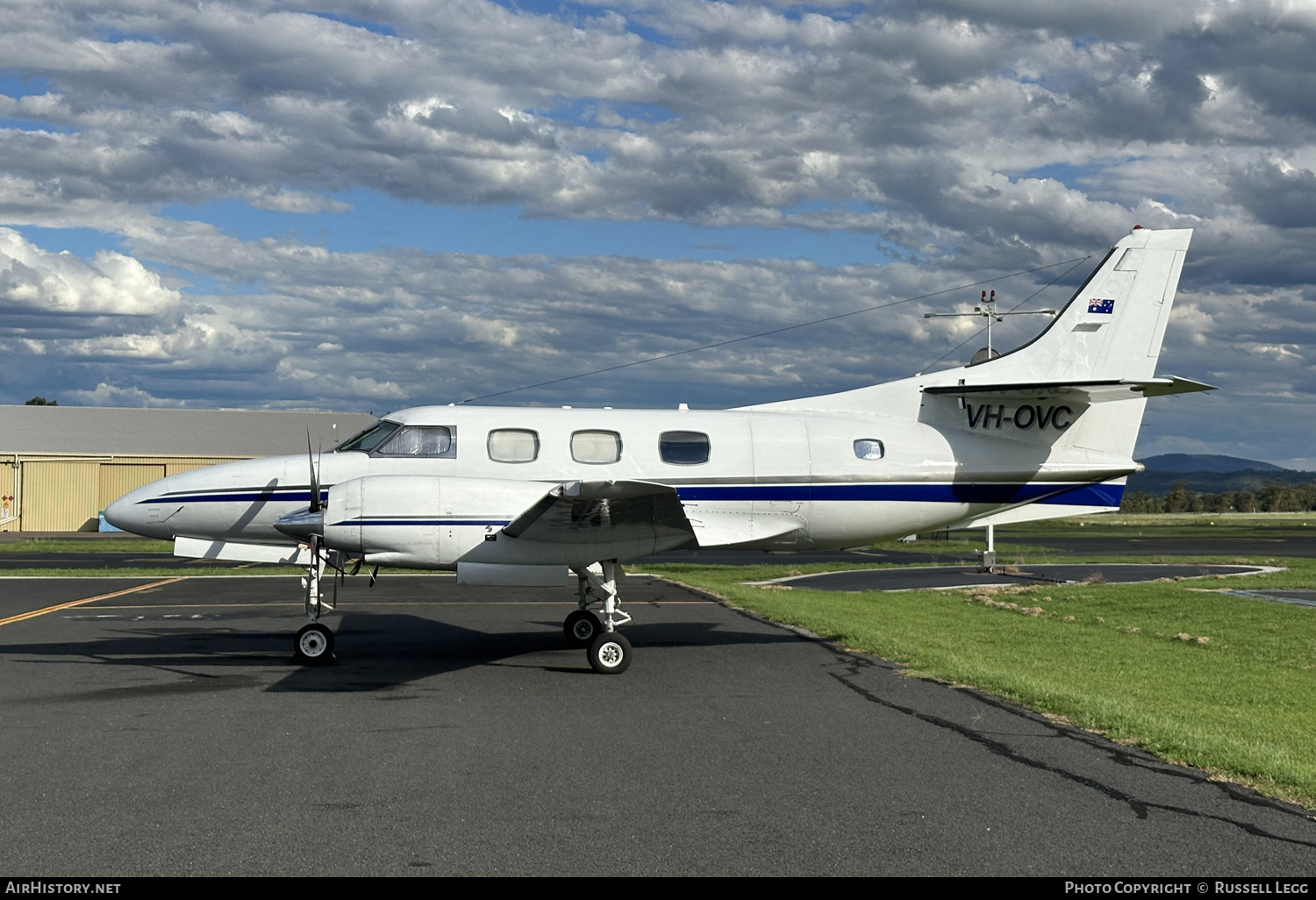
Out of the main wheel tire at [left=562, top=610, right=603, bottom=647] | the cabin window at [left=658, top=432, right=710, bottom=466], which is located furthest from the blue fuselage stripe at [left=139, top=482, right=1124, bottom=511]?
Result: the main wheel tire at [left=562, top=610, right=603, bottom=647]

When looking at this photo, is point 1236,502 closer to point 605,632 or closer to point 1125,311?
point 1125,311

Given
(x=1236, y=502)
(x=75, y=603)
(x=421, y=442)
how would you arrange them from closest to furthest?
(x=421, y=442), (x=75, y=603), (x=1236, y=502)

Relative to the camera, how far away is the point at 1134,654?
16641 millimetres

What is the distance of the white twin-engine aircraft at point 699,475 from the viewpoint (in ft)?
46.3

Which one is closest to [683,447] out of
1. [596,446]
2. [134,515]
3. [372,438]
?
[596,446]

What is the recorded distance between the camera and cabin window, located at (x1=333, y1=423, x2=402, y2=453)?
15.8m

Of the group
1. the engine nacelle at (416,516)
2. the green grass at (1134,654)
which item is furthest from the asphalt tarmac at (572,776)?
the engine nacelle at (416,516)

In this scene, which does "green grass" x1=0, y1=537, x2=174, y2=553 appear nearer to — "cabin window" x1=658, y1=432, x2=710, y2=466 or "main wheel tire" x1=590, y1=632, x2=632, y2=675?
"cabin window" x1=658, y1=432, x2=710, y2=466

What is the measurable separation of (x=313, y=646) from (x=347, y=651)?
148 centimetres

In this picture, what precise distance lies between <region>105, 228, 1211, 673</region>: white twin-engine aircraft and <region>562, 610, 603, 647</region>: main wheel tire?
0.10 ft

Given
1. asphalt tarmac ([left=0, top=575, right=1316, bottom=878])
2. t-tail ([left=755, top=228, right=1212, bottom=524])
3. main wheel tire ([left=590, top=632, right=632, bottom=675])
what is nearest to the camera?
asphalt tarmac ([left=0, top=575, right=1316, bottom=878])

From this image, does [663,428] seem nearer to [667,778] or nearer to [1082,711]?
[1082,711]

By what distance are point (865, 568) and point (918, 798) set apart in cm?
2700

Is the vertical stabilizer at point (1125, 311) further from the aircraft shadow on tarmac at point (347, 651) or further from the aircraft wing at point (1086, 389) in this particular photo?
the aircraft shadow on tarmac at point (347, 651)
